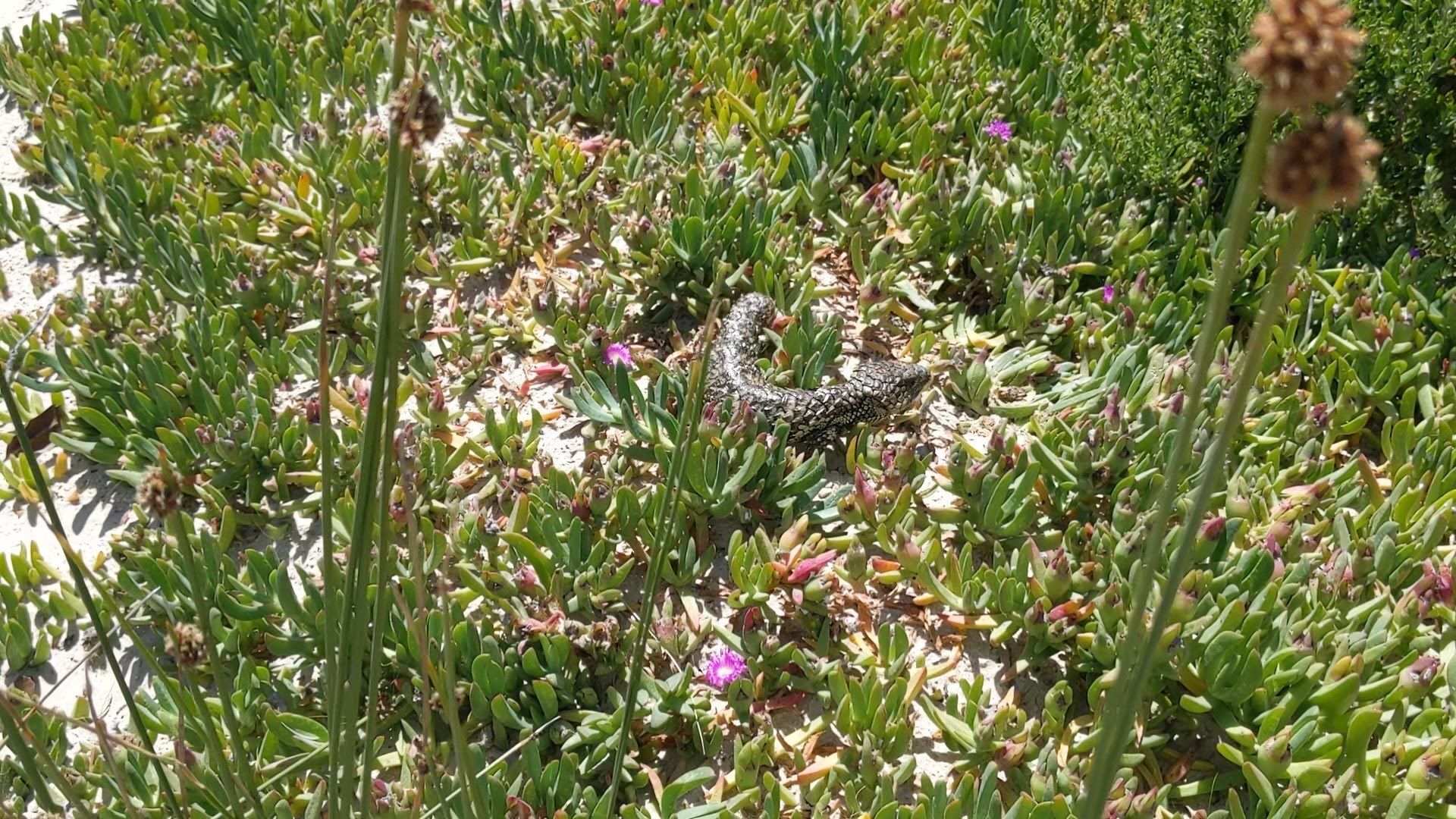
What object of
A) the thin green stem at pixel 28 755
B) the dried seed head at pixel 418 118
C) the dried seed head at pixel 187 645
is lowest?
the thin green stem at pixel 28 755

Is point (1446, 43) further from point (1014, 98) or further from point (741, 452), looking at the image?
point (741, 452)

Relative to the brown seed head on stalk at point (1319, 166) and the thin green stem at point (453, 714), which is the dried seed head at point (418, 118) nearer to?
the thin green stem at point (453, 714)

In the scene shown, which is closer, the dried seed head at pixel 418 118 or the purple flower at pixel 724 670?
the dried seed head at pixel 418 118

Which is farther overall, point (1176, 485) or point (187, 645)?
point (187, 645)

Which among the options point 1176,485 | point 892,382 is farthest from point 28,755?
point 892,382

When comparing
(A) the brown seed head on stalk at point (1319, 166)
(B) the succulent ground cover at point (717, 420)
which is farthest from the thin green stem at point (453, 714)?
(A) the brown seed head on stalk at point (1319, 166)

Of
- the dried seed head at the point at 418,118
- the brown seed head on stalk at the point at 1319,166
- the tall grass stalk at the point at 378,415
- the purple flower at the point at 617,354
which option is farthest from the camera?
the purple flower at the point at 617,354

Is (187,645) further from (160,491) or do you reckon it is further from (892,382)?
(892,382)
